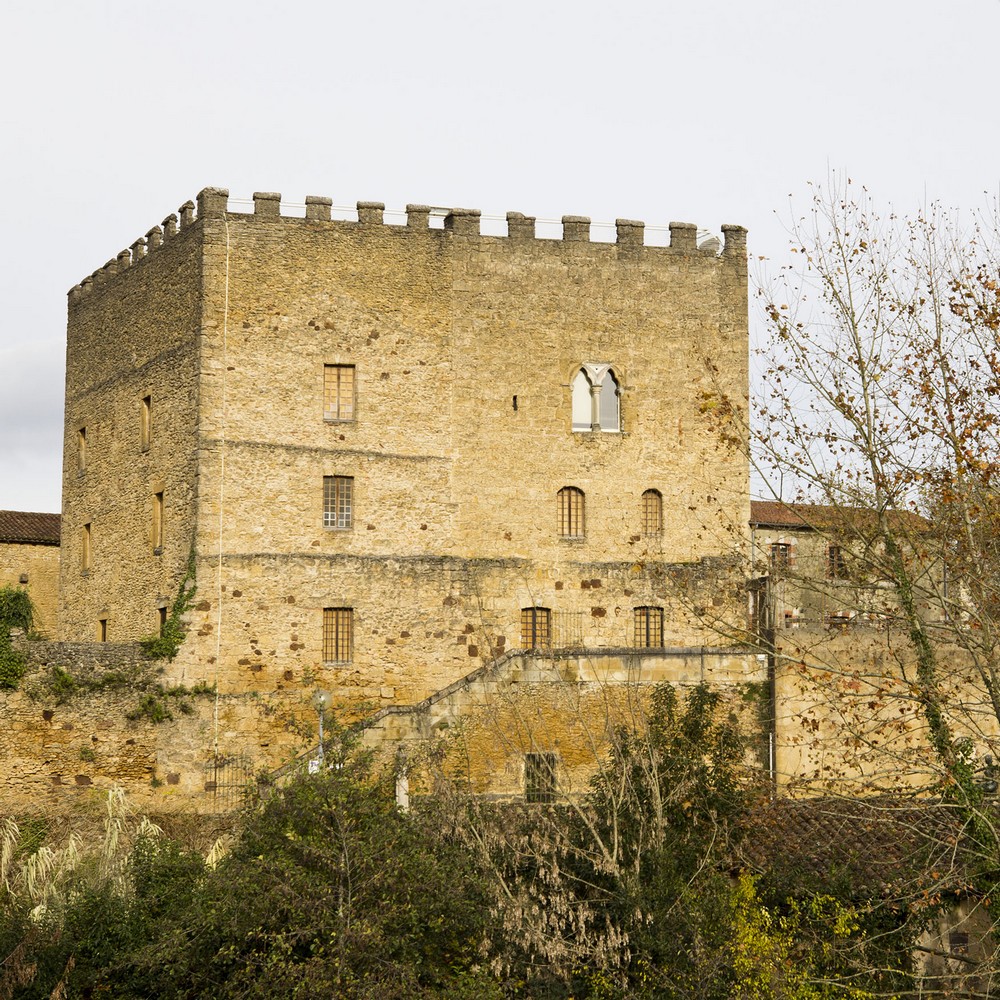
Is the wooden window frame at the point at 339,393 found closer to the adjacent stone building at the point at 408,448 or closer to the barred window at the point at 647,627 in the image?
the adjacent stone building at the point at 408,448

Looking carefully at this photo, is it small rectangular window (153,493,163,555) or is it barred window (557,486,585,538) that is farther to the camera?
barred window (557,486,585,538)

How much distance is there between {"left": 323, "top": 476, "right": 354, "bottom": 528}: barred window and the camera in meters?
32.1

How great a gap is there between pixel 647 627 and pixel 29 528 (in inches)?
600

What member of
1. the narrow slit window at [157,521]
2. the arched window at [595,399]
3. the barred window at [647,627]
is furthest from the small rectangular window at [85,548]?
the barred window at [647,627]

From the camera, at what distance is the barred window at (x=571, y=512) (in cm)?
3338

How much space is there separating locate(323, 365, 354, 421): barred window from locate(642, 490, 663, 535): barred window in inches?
245

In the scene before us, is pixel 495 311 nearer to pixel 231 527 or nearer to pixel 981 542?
pixel 231 527

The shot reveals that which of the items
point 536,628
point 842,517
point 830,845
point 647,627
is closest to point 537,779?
point 536,628

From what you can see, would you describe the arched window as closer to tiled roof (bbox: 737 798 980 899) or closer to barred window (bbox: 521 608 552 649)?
barred window (bbox: 521 608 552 649)

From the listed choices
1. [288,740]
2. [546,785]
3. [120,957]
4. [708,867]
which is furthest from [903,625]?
[288,740]

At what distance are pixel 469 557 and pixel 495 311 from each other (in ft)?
16.2

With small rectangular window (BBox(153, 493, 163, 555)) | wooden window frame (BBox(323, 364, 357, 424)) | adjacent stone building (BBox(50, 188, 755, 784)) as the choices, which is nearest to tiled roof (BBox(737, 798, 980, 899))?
adjacent stone building (BBox(50, 188, 755, 784))

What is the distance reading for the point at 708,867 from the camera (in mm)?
22359

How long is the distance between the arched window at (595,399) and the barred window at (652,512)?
150cm
